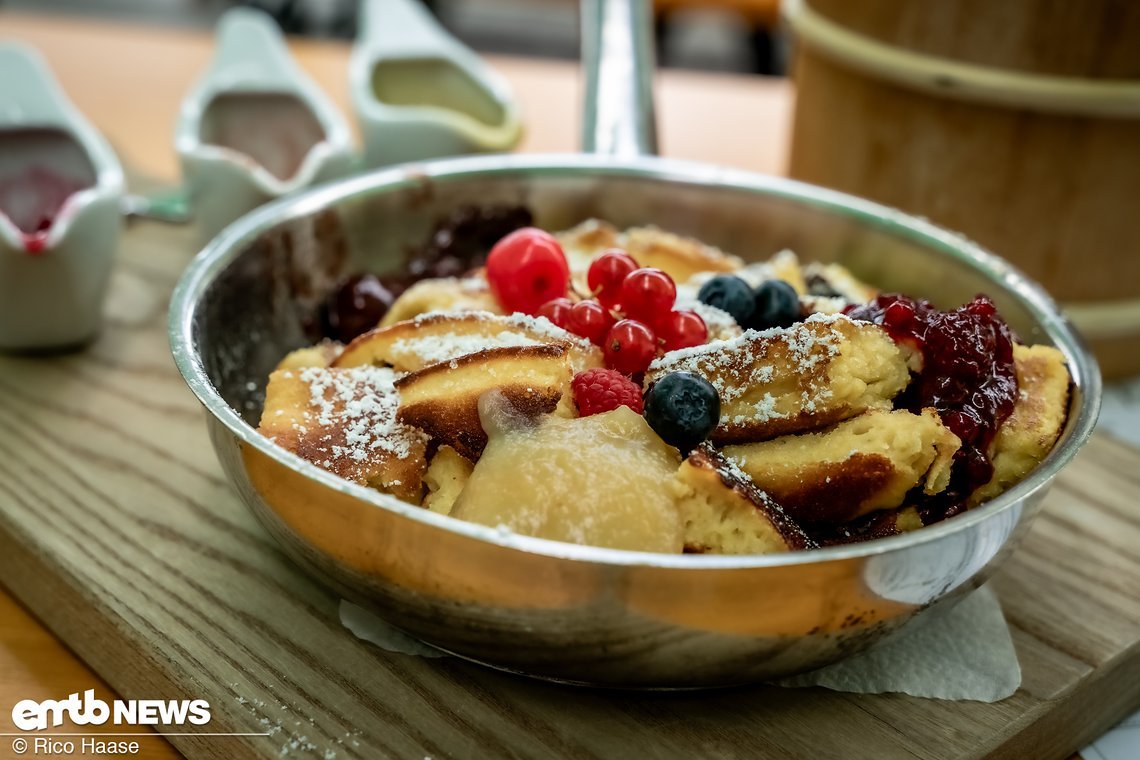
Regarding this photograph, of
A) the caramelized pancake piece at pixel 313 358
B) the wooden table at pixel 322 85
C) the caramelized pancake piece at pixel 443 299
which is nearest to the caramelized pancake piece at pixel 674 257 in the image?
the caramelized pancake piece at pixel 443 299

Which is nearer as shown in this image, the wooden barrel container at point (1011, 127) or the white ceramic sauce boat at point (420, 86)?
the wooden barrel container at point (1011, 127)

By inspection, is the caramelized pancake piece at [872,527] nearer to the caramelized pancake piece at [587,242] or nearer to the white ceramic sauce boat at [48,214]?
the caramelized pancake piece at [587,242]

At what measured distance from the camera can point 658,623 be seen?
1.73 feet

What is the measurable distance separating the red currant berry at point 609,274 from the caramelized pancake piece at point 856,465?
0.18 m

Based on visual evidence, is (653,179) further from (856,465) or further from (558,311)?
(856,465)

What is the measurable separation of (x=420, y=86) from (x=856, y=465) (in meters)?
0.86

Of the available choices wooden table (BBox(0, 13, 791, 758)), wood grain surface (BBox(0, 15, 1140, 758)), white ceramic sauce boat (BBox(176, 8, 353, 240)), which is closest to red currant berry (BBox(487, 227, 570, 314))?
wood grain surface (BBox(0, 15, 1140, 758))

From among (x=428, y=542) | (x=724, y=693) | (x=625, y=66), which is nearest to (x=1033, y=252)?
(x=625, y=66)

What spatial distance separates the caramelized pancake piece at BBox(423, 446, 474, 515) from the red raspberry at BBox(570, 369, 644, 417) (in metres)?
0.07

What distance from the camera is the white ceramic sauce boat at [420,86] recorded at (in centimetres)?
119

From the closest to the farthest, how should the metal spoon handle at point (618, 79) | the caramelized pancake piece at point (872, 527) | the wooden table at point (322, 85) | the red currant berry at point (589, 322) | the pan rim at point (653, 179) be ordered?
the pan rim at point (653, 179) < the caramelized pancake piece at point (872, 527) < the red currant berry at point (589, 322) < the metal spoon handle at point (618, 79) < the wooden table at point (322, 85)

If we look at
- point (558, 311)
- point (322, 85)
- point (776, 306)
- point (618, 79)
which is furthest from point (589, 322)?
point (322, 85)

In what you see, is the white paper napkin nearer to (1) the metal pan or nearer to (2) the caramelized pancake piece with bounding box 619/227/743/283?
(1) the metal pan

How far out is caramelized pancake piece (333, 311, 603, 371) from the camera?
0.68 meters
